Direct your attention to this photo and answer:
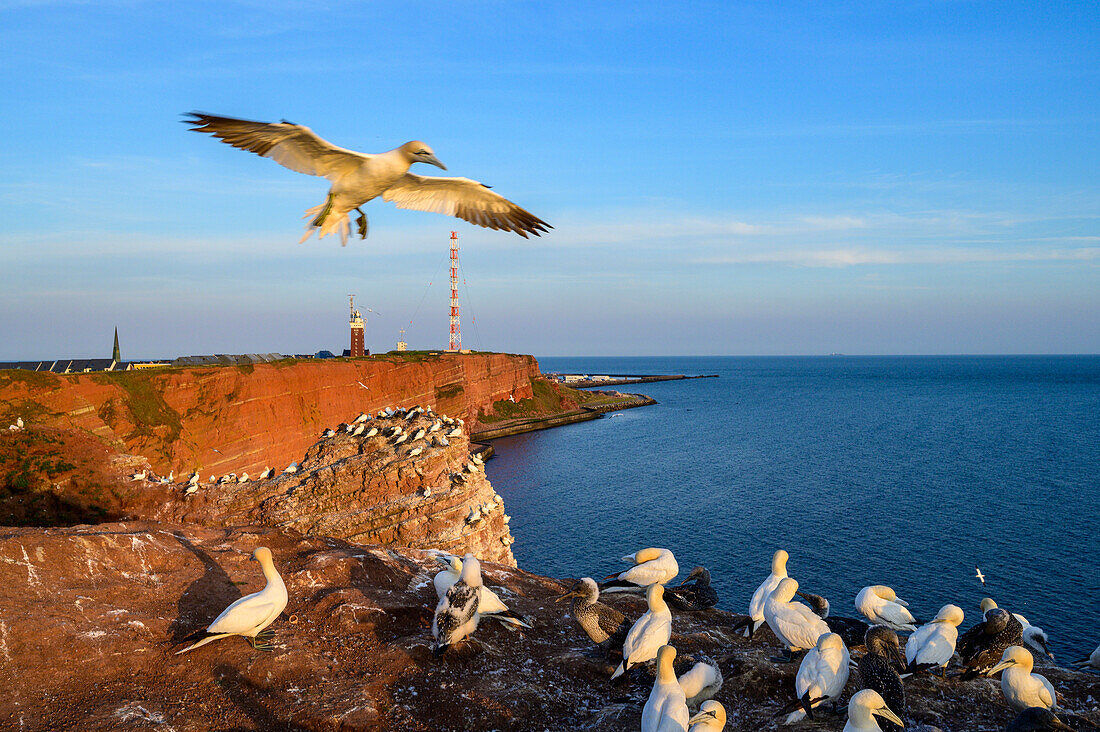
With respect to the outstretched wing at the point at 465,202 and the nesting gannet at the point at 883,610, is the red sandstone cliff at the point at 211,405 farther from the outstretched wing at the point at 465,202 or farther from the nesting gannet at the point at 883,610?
the nesting gannet at the point at 883,610

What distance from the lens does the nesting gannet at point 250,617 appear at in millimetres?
7840

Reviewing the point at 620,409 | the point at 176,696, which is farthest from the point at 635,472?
the point at 620,409

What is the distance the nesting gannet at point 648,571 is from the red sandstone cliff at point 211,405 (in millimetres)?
20561

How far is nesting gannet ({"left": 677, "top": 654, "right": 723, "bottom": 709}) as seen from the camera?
7355 mm

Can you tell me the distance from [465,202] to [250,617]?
6276 mm

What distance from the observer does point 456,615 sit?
28.0 ft

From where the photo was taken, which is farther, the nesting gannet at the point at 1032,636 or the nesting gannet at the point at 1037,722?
the nesting gannet at the point at 1032,636

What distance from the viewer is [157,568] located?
988 cm

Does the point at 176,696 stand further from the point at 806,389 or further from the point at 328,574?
the point at 806,389

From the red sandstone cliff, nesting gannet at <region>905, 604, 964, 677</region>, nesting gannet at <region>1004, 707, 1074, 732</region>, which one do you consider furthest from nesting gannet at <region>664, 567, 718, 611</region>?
the red sandstone cliff

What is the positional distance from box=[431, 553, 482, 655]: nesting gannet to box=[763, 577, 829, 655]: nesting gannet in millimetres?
4117

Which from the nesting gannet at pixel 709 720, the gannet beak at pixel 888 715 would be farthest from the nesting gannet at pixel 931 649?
the nesting gannet at pixel 709 720

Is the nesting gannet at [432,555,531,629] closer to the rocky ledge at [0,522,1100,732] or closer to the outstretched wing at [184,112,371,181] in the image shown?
the rocky ledge at [0,522,1100,732]

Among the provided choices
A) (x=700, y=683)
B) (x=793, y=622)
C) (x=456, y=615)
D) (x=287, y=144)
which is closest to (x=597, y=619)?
(x=456, y=615)
